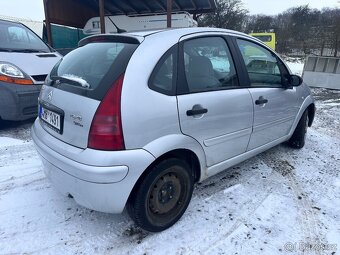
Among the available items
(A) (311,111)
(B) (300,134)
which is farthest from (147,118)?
(A) (311,111)

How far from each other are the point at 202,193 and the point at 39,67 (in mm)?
3315

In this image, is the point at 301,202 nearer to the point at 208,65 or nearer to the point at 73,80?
the point at 208,65

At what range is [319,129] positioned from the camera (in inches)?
210

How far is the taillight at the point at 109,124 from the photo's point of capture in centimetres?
191

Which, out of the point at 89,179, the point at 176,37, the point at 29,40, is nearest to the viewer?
the point at 89,179

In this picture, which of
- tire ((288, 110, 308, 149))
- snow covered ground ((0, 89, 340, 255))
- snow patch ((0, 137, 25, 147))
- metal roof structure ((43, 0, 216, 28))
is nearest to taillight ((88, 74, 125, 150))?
snow covered ground ((0, 89, 340, 255))

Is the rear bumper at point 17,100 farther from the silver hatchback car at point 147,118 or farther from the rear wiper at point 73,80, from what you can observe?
the rear wiper at point 73,80

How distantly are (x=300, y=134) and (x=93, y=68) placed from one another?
3.16 meters

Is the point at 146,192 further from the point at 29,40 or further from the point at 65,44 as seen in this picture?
the point at 65,44

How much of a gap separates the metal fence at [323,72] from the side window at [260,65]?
7565 mm

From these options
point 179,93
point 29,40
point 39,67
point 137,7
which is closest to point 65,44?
point 137,7

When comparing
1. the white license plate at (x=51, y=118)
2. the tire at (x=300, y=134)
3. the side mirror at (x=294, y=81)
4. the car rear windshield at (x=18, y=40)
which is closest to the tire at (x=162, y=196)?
the white license plate at (x=51, y=118)

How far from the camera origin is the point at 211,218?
2576 mm

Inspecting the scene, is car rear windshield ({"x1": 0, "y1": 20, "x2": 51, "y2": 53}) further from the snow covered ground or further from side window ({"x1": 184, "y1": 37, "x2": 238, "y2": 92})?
side window ({"x1": 184, "y1": 37, "x2": 238, "y2": 92})
